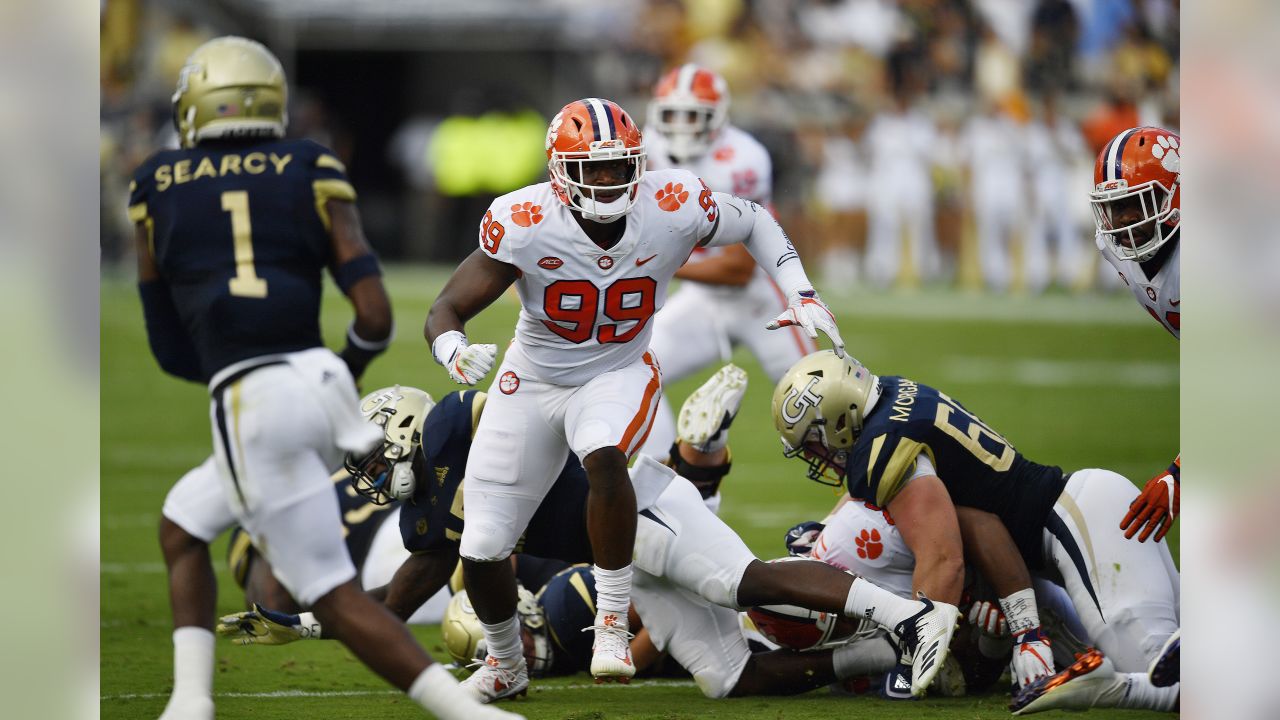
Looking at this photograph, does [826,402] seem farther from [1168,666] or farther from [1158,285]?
[1168,666]

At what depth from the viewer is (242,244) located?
12.9 ft

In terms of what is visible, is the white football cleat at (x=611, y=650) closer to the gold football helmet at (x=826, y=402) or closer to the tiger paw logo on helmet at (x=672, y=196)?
the gold football helmet at (x=826, y=402)

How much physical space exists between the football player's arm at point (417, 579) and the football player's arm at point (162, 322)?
806 millimetres

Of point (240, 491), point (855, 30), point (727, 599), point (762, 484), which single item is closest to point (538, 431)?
point (727, 599)

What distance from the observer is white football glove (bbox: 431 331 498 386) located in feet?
13.2

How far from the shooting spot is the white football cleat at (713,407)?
576 cm

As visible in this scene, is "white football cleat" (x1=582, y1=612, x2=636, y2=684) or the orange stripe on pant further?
the orange stripe on pant

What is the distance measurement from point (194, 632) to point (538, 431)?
1.08 m

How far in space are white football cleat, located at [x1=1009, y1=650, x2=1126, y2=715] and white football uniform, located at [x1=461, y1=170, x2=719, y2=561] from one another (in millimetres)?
1235

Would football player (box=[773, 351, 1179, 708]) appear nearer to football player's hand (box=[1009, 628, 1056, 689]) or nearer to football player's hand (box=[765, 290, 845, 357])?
football player's hand (box=[1009, 628, 1056, 689])

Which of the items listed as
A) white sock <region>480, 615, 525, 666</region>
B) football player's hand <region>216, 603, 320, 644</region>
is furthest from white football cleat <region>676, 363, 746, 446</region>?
football player's hand <region>216, 603, 320, 644</region>

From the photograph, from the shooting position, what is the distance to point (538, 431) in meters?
4.50

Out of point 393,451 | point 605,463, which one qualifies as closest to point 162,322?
point 393,451
